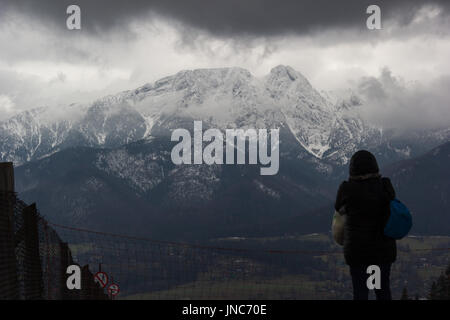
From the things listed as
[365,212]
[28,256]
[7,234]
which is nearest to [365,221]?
[365,212]

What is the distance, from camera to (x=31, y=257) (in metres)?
11.2

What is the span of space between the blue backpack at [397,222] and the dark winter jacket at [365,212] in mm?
122

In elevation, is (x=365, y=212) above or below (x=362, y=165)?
below

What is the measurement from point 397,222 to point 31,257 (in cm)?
542

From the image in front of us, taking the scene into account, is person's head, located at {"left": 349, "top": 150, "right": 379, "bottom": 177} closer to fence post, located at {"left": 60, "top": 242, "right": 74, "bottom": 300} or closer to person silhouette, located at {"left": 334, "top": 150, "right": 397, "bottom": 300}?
person silhouette, located at {"left": 334, "top": 150, "right": 397, "bottom": 300}

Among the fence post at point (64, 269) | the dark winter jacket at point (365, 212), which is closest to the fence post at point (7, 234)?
the fence post at point (64, 269)

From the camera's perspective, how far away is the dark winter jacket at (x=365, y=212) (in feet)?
32.4

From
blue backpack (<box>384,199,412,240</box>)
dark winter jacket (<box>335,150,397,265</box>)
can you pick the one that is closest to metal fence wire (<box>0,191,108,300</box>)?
dark winter jacket (<box>335,150,397,265</box>)

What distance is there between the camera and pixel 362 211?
32.7ft

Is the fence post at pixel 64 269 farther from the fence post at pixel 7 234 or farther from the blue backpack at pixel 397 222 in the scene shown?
the blue backpack at pixel 397 222

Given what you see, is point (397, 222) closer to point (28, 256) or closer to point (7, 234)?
point (7, 234)

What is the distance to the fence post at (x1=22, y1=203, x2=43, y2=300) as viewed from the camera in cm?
1101
